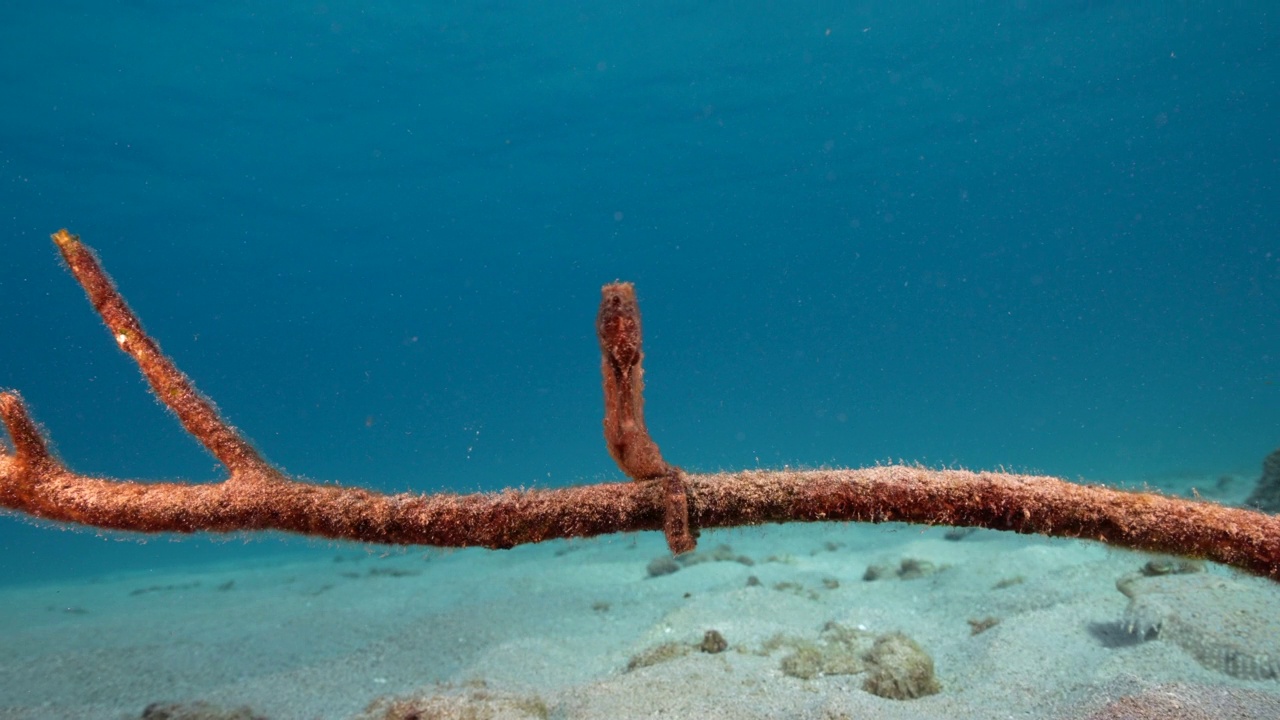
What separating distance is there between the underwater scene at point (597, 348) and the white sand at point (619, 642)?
0.07m

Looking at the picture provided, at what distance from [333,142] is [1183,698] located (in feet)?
189

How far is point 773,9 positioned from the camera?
1528 inches

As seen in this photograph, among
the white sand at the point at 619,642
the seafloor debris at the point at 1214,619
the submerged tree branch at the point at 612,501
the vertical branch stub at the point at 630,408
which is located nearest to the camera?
the vertical branch stub at the point at 630,408

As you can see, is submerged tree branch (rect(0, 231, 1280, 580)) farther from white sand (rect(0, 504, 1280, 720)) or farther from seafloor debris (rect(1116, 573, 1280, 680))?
seafloor debris (rect(1116, 573, 1280, 680))

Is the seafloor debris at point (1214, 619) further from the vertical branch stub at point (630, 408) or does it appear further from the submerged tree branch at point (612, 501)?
the vertical branch stub at point (630, 408)

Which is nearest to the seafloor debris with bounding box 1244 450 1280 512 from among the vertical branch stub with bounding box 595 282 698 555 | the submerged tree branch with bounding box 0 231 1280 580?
the submerged tree branch with bounding box 0 231 1280 580

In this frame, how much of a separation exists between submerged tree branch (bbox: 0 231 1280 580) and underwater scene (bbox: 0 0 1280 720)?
0.7 inches

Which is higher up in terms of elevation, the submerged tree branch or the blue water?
the blue water

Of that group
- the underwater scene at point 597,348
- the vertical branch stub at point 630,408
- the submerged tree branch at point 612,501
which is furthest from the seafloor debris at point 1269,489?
the vertical branch stub at point 630,408

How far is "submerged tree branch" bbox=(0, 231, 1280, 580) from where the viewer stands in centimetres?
206

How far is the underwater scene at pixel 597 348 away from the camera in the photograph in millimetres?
2598

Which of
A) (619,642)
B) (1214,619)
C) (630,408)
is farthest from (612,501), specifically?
(1214,619)

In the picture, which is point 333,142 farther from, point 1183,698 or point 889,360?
point 889,360

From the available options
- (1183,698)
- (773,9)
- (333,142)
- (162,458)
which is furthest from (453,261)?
(1183,698)
